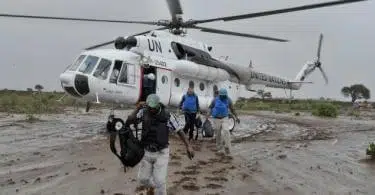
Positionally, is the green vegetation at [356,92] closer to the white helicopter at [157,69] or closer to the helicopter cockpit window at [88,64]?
the white helicopter at [157,69]

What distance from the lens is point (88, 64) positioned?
15406mm

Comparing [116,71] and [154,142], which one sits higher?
[116,71]

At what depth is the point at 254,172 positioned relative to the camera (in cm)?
1011

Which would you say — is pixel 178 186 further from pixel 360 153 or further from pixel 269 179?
pixel 360 153

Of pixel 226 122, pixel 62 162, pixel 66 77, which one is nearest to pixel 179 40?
pixel 66 77

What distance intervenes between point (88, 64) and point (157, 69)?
250 centimetres

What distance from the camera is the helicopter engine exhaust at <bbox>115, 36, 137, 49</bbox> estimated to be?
16.5m

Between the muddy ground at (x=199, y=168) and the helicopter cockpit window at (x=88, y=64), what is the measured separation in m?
2.05

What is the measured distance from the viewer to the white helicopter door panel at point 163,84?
16.9 meters

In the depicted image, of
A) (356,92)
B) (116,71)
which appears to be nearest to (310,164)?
(116,71)

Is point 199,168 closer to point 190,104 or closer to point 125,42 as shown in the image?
point 190,104

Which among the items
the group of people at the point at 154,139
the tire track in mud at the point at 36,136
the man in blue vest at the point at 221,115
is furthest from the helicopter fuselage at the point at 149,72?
the group of people at the point at 154,139

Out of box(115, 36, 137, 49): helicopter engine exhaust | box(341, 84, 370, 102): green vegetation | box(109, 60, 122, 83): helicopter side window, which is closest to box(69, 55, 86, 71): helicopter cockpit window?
box(109, 60, 122, 83): helicopter side window

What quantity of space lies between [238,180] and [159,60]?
8.47 m
